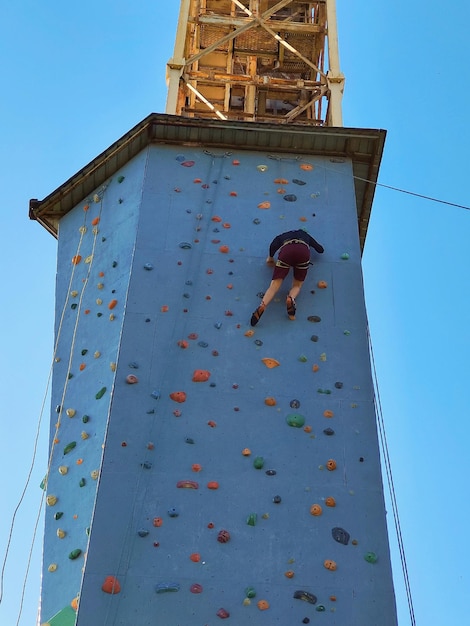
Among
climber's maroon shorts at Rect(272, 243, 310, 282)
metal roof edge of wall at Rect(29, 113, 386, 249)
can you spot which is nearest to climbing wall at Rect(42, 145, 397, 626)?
metal roof edge of wall at Rect(29, 113, 386, 249)

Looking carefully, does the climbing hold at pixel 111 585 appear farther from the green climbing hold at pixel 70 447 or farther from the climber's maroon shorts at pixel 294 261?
the climber's maroon shorts at pixel 294 261

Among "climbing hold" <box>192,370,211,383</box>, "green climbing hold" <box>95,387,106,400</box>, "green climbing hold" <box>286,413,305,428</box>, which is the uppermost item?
"climbing hold" <box>192,370,211,383</box>

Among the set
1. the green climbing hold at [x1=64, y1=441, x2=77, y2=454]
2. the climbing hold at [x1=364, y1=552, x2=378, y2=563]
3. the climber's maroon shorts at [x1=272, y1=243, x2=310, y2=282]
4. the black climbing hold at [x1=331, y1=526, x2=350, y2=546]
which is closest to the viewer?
the climbing hold at [x1=364, y1=552, x2=378, y2=563]

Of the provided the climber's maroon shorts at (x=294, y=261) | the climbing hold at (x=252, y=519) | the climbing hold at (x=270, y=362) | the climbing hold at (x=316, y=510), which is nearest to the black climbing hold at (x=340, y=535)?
the climbing hold at (x=316, y=510)

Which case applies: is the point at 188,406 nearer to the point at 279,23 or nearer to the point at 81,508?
the point at 81,508

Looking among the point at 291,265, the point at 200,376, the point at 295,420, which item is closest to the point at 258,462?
the point at 295,420

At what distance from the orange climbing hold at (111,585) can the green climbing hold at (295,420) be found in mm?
2594

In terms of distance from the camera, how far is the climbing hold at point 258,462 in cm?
1039

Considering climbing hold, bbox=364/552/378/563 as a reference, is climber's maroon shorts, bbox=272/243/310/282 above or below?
above

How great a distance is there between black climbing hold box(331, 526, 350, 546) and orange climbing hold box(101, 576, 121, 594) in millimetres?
2191

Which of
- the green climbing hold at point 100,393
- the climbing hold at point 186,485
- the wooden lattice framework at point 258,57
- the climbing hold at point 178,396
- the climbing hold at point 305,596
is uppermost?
the wooden lattice framework at point 258,57

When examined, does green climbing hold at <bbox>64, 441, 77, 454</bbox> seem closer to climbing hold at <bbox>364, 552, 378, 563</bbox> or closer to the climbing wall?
the climbing wall

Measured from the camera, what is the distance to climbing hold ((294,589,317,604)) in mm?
9398

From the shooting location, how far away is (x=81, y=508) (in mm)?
10273
